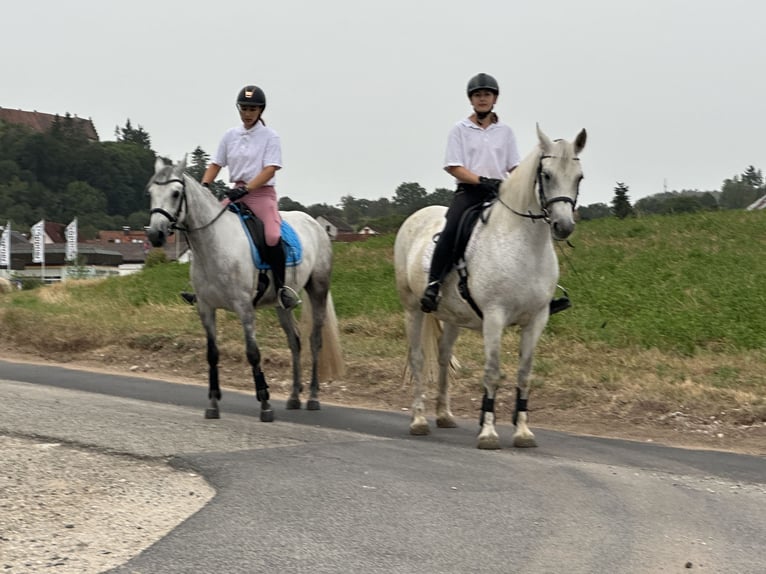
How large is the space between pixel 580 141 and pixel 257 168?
3.98 meters

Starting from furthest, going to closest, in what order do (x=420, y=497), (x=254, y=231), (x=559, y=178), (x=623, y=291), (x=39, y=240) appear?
(x=39, y=240) < (x=623, y=291) < (x=254, y=231) < (x=559, y=178) < (x=420, y=497)

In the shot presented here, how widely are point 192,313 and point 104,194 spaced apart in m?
127

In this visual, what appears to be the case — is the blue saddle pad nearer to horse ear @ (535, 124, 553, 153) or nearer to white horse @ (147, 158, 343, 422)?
white horse @ (147, 158, 343, 422)

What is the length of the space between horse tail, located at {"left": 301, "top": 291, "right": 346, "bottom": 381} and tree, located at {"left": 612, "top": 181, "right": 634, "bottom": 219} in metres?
24.1

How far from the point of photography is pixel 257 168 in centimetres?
1058

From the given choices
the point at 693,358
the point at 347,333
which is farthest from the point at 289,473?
the point at 347,333

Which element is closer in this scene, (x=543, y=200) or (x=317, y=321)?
(x=543, y=200)

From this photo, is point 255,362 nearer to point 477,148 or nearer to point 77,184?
point 477,148

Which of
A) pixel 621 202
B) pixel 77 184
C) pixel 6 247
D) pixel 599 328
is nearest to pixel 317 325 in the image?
pixel 599 328

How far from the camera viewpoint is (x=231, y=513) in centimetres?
581

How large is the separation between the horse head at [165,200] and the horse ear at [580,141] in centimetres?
405

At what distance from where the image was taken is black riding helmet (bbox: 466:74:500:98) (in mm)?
9148

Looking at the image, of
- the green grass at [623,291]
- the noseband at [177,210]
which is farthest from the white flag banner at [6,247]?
the noseband at [177,210]

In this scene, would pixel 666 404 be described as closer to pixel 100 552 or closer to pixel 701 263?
pixel 100 552
